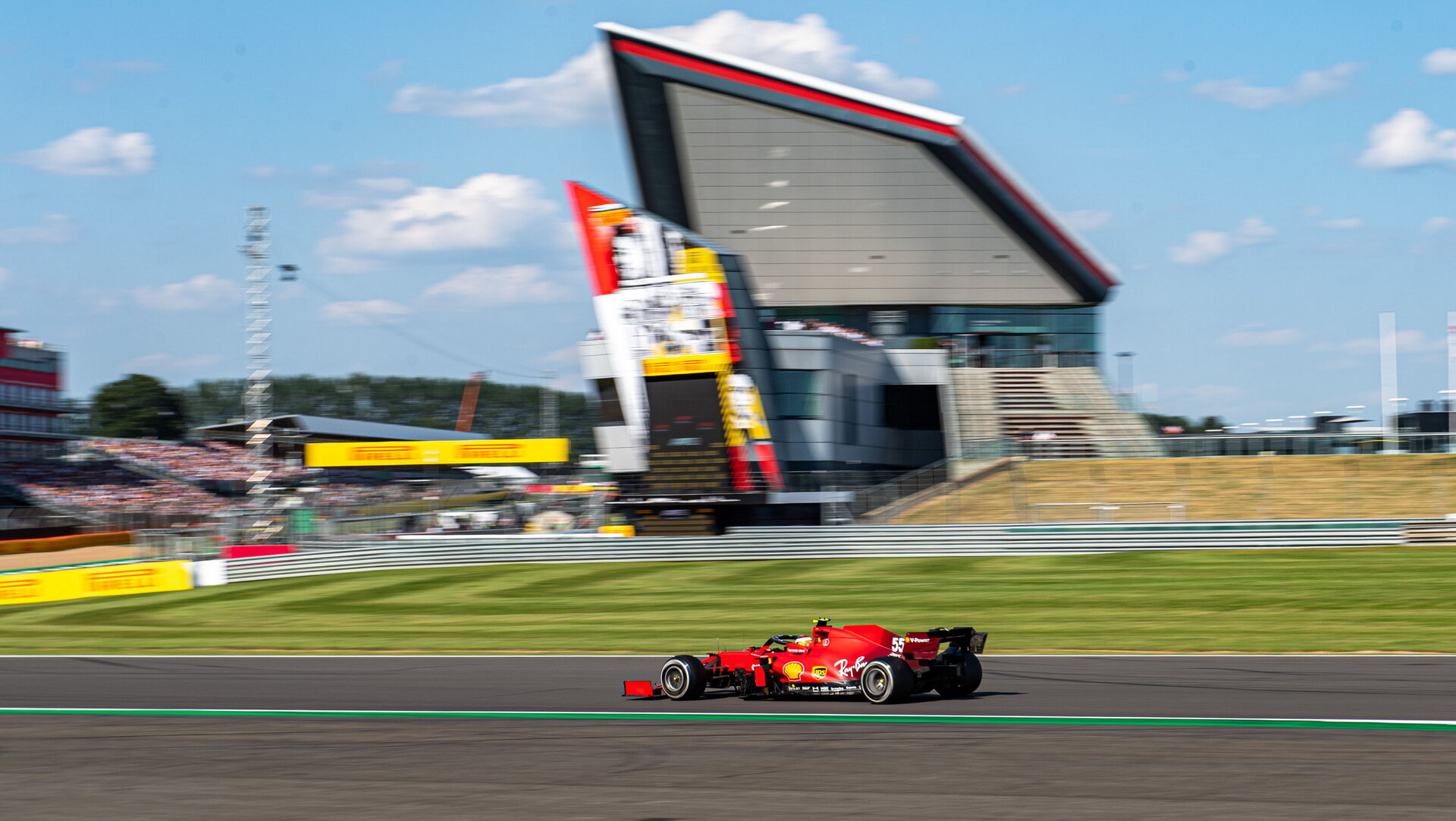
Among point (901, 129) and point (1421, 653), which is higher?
point (901, 129)

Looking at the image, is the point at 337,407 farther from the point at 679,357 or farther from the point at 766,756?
the point at 766,756

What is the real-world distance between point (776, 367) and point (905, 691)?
35.7 metres

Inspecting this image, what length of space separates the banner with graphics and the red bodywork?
25909 mm

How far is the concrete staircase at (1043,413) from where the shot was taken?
1876 inches

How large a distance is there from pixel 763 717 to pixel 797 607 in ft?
45.7

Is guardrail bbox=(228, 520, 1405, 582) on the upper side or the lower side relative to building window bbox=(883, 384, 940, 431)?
lower

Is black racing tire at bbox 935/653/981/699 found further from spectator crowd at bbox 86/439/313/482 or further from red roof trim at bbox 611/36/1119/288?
spectator crowd at bbox 86/439/313/482

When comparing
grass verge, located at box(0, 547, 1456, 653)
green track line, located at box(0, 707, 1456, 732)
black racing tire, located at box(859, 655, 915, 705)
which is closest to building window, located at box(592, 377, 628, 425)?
grass verge, located at box(0, 547, 1456, 653)

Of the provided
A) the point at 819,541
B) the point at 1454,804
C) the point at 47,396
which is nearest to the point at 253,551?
the point at 819,541

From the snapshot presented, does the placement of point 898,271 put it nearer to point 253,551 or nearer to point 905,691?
point 253,551

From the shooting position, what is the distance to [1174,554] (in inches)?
1201

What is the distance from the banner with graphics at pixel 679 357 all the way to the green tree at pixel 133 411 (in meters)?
116

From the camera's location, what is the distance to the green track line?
960cm

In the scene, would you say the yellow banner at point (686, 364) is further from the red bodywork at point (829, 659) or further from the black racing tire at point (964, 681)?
the black racing tire at point (964, 681)
